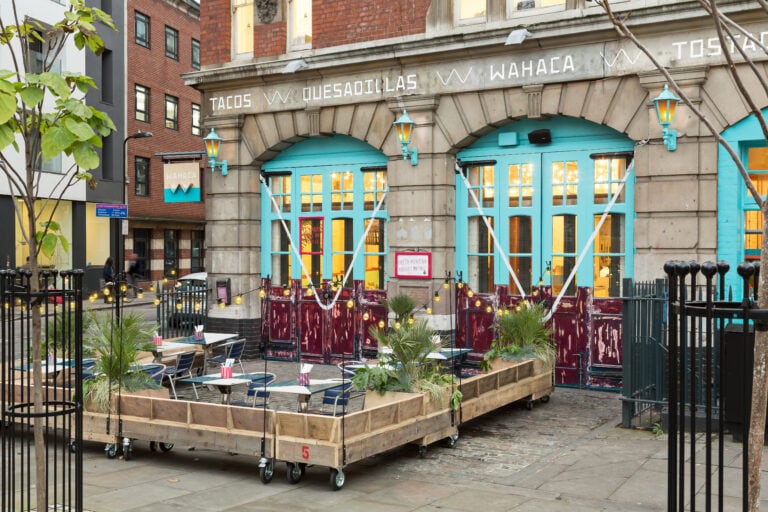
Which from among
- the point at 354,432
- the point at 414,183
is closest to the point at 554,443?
the point at 354,432

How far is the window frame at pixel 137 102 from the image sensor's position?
4000 cm

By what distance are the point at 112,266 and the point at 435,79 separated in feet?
81.7

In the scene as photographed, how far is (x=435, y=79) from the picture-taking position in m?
15.6

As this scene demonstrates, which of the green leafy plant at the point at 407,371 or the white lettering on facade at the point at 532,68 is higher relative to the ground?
the white lettering on facade at the point at 532,68

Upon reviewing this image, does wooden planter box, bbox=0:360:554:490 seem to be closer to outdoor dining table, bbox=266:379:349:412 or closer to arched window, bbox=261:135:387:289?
outdoor dining table, bbox=266:379:349:412

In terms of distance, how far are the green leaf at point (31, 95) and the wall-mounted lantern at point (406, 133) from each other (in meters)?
10.6

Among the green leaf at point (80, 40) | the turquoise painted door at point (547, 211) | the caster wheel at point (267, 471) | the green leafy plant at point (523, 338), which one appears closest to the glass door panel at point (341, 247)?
the turquoise painted door at point (547, 211)

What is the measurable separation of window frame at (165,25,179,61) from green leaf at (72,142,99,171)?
3958 cm

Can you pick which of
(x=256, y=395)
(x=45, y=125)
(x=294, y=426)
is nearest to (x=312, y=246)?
(x=256, y=395)

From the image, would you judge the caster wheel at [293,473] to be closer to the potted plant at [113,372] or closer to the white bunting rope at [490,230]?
the potted plant at [113,372]

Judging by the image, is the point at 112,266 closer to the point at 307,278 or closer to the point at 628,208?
the point at 307,278

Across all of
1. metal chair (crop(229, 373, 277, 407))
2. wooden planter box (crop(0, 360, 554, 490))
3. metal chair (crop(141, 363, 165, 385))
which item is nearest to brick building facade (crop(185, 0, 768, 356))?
metal chair (crop(229, 373, 277, 407))

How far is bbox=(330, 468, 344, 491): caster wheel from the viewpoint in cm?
862

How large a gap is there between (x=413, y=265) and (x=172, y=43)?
31.8 m
